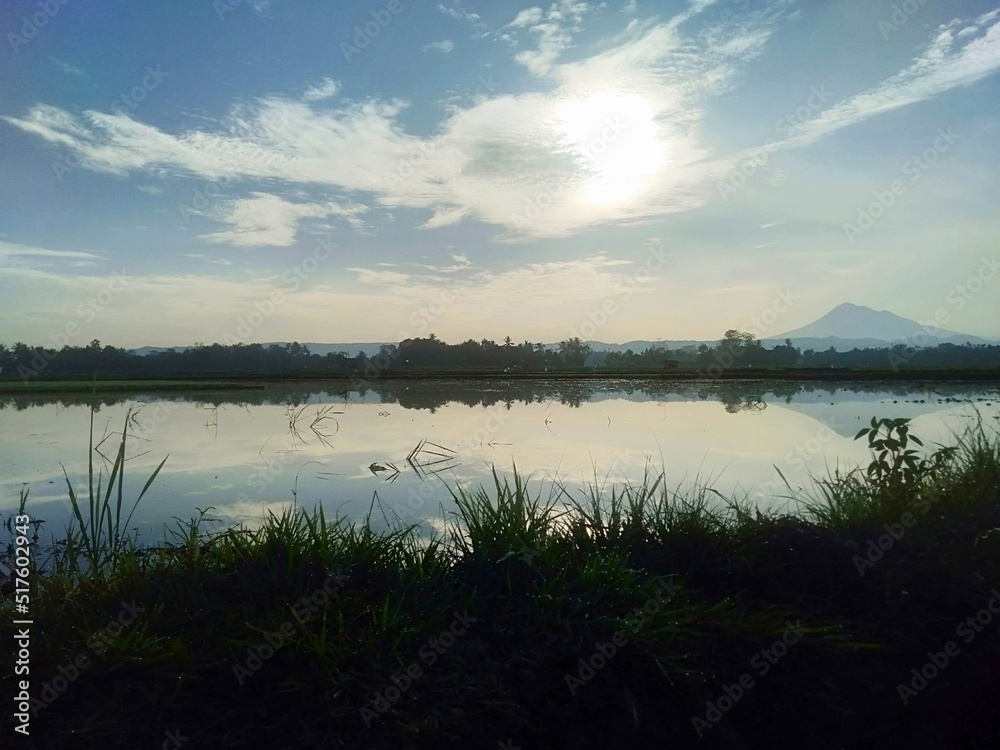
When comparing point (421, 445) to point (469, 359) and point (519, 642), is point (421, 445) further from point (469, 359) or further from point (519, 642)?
point (469, 359)

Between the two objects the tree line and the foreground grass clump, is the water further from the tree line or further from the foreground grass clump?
the tree line

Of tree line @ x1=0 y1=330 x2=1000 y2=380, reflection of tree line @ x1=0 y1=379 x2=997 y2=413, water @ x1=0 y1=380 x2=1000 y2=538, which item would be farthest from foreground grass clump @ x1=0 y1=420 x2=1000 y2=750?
tree line @ x1=0 y1=330 x2=1000 y2=380

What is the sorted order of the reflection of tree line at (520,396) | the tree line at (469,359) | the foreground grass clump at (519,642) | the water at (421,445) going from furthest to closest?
the tree line at (469,359) < the reflection of tree line at (520,396) < the water at (421,445) < the foreground grass clump at (519,642)

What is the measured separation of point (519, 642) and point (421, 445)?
23.9ft

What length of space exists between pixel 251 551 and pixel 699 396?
2103 centimetres

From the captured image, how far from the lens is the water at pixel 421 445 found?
735cm

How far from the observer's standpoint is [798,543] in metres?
3.83

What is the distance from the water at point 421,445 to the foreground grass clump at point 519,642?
990 mm

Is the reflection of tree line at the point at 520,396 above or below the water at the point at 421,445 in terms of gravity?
above

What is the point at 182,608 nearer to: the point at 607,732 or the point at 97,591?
the point at 97,591

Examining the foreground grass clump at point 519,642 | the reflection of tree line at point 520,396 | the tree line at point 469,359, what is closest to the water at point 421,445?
the reflection of tree line at point 520,396

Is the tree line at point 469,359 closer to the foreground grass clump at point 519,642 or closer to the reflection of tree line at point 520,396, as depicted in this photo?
the reflection of tree line at point 520,396

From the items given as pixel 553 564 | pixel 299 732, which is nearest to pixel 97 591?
pixel 299 732

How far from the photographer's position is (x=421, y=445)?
1012 centimetres
